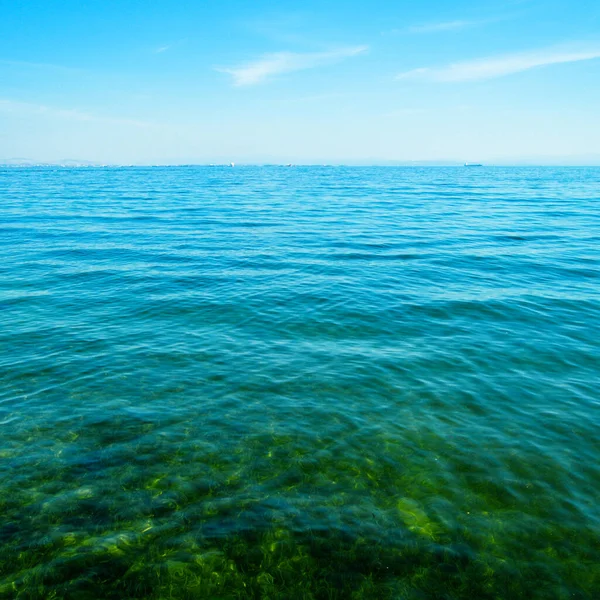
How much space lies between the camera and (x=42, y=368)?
15.6 metres

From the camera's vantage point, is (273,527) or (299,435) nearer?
(273,527)

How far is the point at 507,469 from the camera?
35.4 ft

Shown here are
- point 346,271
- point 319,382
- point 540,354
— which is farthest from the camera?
point 346,271

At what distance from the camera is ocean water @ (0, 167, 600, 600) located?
826 cm

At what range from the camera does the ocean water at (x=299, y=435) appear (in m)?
8.26

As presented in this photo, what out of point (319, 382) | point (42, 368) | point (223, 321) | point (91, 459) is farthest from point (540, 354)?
point (42, 368)

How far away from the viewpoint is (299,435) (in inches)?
474

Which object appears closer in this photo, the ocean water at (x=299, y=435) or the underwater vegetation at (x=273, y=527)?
the underwater vegetation at (x=273, y=527)

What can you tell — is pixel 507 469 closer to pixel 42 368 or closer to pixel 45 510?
pixel 45 510

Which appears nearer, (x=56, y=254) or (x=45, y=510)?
(x=45, y=510)

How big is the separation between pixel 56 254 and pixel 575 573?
1447 inches

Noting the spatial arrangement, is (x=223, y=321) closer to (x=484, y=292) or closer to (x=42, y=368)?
(x=42, y=368)

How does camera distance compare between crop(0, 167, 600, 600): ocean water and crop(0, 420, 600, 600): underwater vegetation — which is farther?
crop(0, 167, 600, 600): ocean water

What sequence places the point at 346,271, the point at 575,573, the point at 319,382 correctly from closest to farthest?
the point at 575,573 < the point at 319,382 < the point at 346,271
